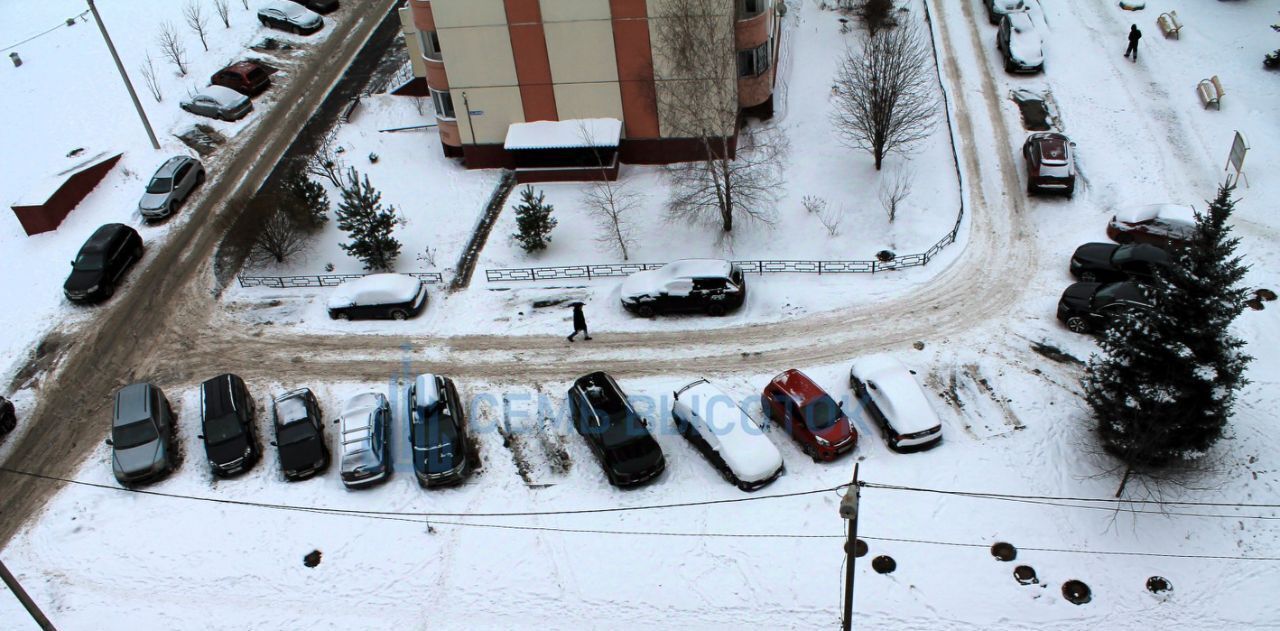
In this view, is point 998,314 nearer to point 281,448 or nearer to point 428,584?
point 428,584

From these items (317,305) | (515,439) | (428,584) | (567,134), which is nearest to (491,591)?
(428,584)

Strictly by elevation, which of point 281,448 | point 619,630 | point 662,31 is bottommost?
point 619,630

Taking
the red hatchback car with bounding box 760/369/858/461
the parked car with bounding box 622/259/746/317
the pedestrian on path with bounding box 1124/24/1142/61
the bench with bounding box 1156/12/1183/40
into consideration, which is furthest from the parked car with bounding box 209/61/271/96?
the bench with bounding box 1156/12/1183/40

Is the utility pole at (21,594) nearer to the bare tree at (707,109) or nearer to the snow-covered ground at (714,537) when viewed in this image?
the snow-covered ground at (714,537)

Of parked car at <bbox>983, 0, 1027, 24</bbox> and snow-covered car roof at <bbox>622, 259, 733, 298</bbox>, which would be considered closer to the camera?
snow-covered car roof at <bbox>622, 259, 733, 298</bbox>

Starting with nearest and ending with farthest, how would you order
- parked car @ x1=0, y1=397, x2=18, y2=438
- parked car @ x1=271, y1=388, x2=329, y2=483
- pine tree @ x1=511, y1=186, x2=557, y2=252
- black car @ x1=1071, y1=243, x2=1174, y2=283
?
1. parked car @ x1=271, y1=388, x2=329, y2=483
2. parked car @ x1=0, y1=397, x2=18, y2=438
3. black car @ x1=1071, y1=243, x2=1174, y2=283
4. pine tree @ x1=511, y1=186, x2=557, y2=252

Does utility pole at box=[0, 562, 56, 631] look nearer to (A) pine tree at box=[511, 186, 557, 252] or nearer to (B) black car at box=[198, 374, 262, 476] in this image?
(B) black car at box=[198, 374, 262, 476]

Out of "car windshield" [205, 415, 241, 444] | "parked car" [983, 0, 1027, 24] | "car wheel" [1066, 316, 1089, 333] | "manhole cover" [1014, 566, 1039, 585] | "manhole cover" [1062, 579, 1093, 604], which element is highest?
"parked car" [983, 0, 1027, 24]

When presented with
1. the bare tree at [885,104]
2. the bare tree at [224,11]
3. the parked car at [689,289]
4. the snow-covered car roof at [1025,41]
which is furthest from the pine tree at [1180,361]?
the bare tree at [224,11]
